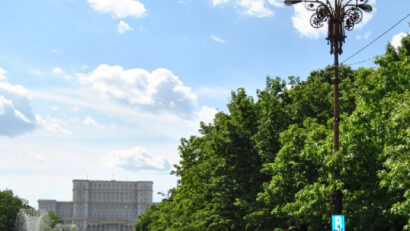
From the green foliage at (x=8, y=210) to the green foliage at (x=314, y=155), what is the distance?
67.3 meters

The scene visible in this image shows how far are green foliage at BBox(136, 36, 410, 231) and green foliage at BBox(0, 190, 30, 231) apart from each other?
221 feet

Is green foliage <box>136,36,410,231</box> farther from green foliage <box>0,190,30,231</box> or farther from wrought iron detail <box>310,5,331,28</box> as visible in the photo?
green foliage <box>0,190,30,231</box>

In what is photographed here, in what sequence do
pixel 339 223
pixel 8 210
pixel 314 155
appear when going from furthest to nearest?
pixel 8 210
pixel 314 155
pixel 339 223

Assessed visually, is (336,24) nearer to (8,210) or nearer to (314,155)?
(314,155)

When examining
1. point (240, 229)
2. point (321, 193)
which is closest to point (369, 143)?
point (321, 193)

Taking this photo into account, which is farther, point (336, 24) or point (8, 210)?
point (8, 210)

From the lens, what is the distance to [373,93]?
23.0 m

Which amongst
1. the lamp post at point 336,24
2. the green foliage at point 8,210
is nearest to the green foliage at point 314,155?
the lamp post at point 336,24

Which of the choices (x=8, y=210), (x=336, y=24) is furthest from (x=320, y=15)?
(x=8, y=210)

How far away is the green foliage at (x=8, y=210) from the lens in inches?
4086

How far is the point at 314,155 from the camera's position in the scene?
77.8 feet

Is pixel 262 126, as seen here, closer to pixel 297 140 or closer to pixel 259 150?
pixel 259 150

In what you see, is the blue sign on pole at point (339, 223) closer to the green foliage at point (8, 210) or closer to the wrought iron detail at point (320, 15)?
the wrought iron detail at point (320, 15)

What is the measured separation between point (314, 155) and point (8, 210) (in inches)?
3749
